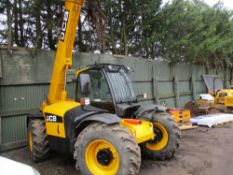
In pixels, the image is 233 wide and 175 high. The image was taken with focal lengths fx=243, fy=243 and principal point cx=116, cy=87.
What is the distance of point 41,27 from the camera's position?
7.16 metres

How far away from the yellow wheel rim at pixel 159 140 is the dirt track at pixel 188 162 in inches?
11.5

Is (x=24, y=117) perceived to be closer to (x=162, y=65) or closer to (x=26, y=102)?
(x=26, y=102)

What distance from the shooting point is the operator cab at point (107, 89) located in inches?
174

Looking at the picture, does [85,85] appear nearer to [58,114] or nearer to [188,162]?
[58,114]

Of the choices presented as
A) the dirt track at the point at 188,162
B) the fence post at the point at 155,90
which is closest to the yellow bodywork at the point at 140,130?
the dirt track at the point at 188,162

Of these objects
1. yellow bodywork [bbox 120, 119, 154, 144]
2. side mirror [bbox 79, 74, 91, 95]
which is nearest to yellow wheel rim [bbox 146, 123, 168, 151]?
yellow bodywork [bbox 120, 119, 154, 144]

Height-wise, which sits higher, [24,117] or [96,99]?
[96,99]

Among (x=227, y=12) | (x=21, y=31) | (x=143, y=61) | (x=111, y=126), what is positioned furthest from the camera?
(x=227, y=12)

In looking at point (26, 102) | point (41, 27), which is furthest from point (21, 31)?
point (26, 102)

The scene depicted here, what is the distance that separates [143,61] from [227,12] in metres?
8.38

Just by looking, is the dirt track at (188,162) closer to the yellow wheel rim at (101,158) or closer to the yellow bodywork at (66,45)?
the yellow wheel rim at (101,158)

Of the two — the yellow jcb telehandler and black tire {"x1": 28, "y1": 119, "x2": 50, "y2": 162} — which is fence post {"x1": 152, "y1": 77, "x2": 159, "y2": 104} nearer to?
the yellow jcb telehandler

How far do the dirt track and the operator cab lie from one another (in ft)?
3.80

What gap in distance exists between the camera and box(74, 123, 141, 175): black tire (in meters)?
3.48
